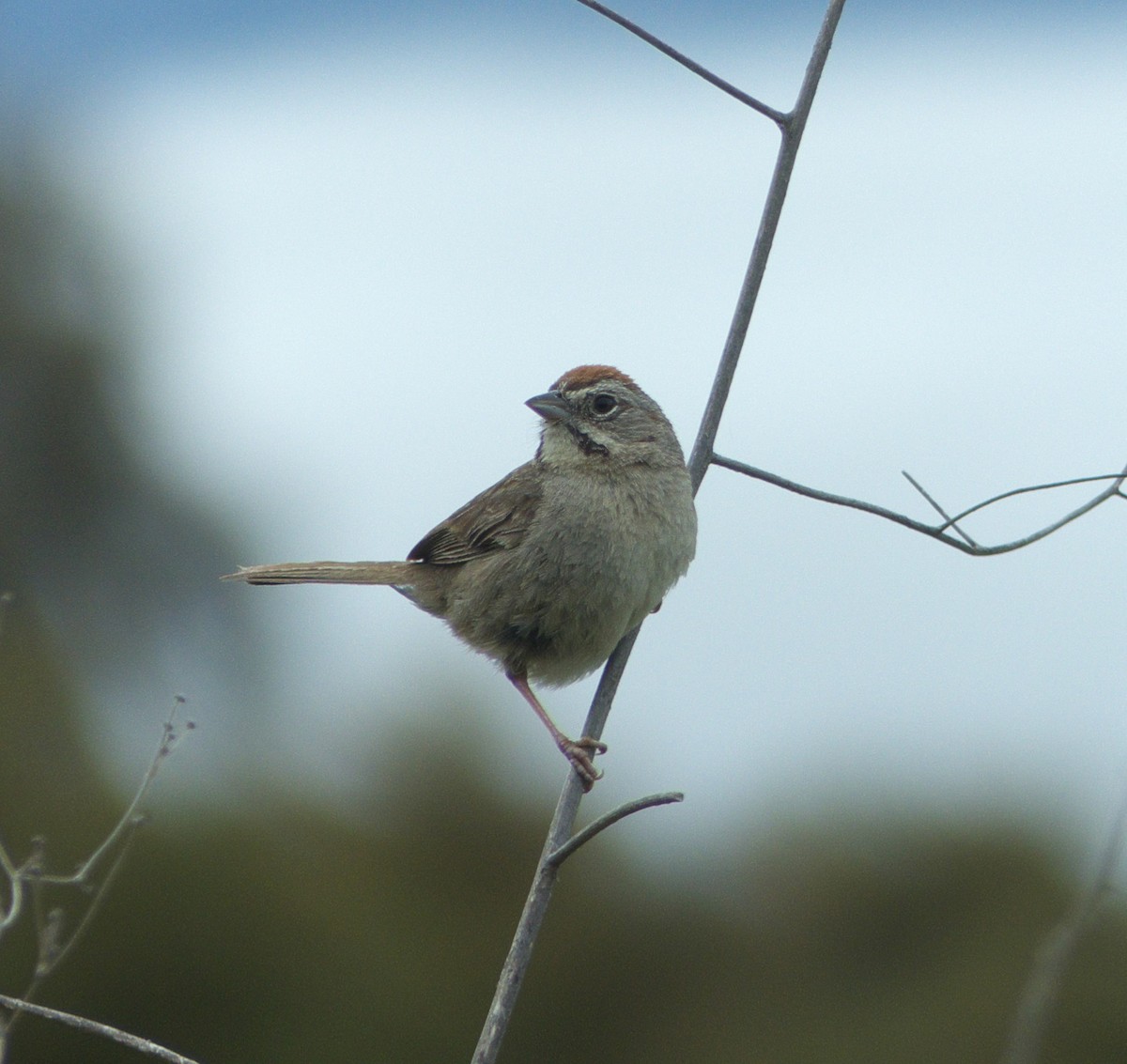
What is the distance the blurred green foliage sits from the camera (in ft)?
39.4

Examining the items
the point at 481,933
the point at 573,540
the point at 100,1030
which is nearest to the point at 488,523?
the point at 573,540

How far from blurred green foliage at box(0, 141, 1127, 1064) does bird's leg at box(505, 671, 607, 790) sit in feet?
22.2

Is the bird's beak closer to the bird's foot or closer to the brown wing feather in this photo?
the brown wing feather

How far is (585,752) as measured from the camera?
445cm

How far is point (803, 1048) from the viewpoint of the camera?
43.2 ft

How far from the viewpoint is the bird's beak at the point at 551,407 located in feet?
19.1

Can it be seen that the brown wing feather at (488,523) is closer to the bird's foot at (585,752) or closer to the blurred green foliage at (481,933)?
the bird's foot at (585,752)

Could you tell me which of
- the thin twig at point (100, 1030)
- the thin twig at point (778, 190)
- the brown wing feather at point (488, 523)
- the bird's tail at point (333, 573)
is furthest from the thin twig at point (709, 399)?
the bird's tail at point (333, 573)

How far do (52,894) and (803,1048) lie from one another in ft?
21.3

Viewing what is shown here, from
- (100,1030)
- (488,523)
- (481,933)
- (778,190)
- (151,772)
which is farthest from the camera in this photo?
(481,933)

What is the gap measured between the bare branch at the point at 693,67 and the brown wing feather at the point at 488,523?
7.39ft

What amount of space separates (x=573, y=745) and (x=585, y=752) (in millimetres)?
112

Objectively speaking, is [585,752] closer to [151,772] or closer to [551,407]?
[151,772]

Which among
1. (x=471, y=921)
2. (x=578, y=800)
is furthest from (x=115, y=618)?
(x=578, y=800)
